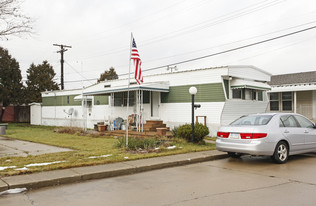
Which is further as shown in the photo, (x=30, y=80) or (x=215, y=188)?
(x=30, y=80)

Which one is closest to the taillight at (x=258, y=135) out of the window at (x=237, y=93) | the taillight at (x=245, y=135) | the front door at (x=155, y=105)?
the taillight at (x=245, y=135)

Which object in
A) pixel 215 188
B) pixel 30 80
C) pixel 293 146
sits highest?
pixel 30 80

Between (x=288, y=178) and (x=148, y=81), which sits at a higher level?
(x=148, y=81)

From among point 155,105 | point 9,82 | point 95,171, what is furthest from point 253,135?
point 9,82

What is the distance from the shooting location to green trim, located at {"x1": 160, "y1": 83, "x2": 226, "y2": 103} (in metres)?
14.7

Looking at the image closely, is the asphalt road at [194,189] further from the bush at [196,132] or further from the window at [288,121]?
the bush at [196,132]

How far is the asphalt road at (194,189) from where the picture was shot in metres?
4.96

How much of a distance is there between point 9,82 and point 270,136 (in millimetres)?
32189

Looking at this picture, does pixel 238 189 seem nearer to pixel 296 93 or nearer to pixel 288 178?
pixel 288 178

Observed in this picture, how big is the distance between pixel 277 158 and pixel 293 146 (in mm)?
801

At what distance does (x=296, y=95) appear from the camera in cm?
2016

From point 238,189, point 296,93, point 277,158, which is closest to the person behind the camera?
point 238,189

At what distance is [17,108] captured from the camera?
118ft

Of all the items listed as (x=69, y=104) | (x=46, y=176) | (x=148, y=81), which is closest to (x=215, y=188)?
(x=46, y=176)
